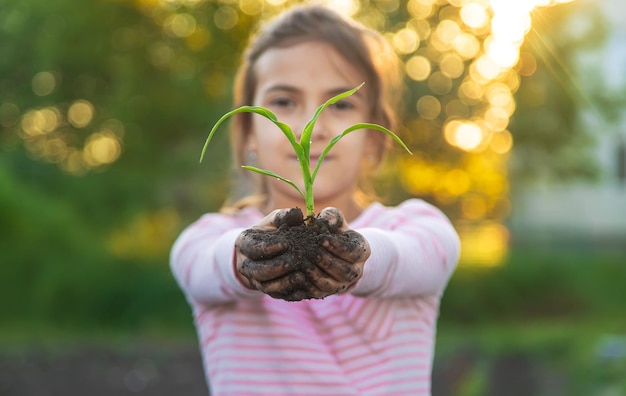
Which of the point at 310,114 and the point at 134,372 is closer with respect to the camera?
the point at 310,114

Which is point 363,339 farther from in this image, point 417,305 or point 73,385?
point 73,385

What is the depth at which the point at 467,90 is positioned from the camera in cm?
1227

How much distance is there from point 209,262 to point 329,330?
32cm

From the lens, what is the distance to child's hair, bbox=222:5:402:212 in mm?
2146

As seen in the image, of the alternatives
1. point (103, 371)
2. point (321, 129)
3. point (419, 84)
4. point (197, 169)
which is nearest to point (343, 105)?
point (321, 129)

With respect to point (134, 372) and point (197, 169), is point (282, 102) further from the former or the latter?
point (197, 169)

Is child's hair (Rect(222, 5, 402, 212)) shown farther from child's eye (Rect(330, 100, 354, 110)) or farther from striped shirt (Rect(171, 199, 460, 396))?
striped shirt (Rect(171, 199, 460, 396))

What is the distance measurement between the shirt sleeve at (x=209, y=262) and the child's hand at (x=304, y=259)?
0.87ft

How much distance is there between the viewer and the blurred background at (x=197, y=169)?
7.58 metres

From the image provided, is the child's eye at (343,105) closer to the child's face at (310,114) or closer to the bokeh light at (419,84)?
the child's face at (310,114)

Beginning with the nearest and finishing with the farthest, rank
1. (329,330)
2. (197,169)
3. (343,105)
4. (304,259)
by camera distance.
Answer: (304,259) → (329,330) → (343,105) → (197,169)

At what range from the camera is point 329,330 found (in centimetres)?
198

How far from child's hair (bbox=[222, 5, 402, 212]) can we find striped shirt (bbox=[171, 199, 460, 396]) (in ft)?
1.06

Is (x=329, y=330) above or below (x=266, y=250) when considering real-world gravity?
above
